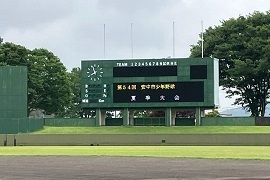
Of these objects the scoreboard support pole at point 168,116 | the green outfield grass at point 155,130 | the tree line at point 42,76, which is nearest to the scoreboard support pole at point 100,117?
the green outfield grass at point 155,130

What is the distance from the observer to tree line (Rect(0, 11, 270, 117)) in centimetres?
7312

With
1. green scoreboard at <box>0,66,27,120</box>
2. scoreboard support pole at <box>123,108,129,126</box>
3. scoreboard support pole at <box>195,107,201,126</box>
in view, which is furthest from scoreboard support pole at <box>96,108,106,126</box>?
scoreboard support pole at <box>195,107,201,126</box>

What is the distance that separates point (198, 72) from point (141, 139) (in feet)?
36.3

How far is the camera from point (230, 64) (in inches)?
3049

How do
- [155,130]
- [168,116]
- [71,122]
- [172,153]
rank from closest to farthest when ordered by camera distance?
[172,153]
[155,130]
[168,116]
[71,122]

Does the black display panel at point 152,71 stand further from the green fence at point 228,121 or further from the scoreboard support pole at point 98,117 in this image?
the green fence at point 228,121

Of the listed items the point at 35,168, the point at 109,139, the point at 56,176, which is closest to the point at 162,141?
the point at 109,139

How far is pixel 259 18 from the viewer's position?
77250 mm

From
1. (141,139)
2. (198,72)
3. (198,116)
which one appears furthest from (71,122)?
(141,139)

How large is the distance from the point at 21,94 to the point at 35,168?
38244 millimetres

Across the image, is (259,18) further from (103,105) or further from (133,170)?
(133,170)

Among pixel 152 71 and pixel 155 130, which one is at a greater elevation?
pixel 152 71

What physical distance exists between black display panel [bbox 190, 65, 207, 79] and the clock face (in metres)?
8.99

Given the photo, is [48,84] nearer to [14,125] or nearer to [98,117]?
[98,117]
